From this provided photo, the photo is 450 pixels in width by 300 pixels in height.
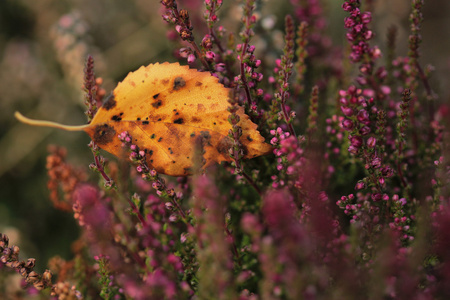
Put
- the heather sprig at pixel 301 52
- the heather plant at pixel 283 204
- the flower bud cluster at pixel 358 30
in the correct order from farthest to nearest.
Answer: the heather sprig at pixel 301 52
the flower bud cluster at pixel 358 30
the heather plant at pixel 283 204

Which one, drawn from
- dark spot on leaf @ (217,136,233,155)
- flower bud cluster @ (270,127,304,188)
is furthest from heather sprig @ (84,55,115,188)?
flower bud cluster @ (270,127,304,188)

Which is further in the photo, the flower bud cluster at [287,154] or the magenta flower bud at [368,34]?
the magenta flower bud at [368,34]

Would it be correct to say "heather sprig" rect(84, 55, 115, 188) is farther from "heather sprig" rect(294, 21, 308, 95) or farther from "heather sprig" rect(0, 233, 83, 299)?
"heather sprig" rect(294, 21, 308, 95)

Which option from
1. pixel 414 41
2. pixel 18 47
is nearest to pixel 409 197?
pixel 414 41

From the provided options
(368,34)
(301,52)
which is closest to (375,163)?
(368,34)

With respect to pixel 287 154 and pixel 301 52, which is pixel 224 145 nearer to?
pixel 287 154

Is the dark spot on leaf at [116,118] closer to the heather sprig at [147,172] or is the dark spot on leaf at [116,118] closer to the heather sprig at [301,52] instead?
the heather sprig at [147,172]

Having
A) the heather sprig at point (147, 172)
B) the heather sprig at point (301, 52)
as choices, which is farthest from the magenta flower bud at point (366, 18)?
the heather sprig at point (147, 172)
